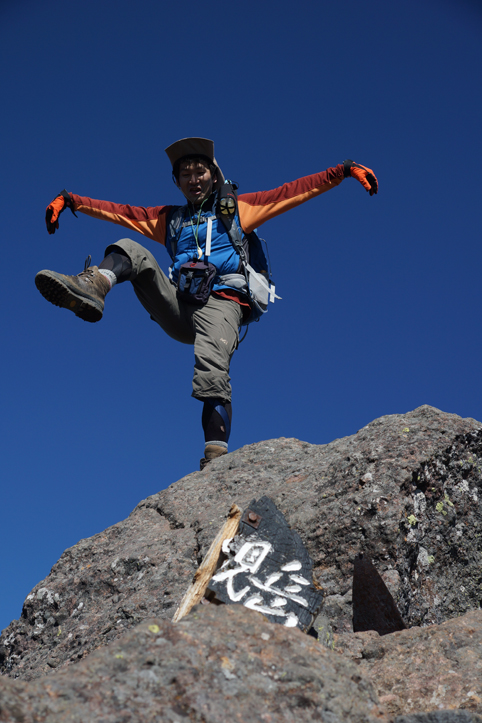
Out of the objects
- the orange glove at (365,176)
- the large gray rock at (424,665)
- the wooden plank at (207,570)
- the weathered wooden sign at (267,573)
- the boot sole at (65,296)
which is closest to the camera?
the large gray rock at (424,665)

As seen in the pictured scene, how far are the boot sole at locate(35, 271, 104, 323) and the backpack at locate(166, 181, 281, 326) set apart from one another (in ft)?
6.42

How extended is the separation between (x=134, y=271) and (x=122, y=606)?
342 centimetres

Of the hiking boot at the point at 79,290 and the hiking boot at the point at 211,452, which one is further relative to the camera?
the hiking boot at the point at 211,452

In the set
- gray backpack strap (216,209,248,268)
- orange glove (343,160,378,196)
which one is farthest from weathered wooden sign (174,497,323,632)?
orange glove (343,160,378,196)

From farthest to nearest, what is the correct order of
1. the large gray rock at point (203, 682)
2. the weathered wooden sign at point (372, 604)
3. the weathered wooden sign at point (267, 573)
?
the weathered wooden sign at point (372, 604) < the weathered wooden sign at point (267, 573) < the large gray rock at point (203, 682)

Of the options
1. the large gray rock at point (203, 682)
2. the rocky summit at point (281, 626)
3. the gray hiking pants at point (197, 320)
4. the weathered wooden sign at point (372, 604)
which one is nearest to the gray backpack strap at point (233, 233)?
the gray hiking pants at point (197, 320)

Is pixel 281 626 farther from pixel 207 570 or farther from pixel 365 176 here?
pixel 365 176

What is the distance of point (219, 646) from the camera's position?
2043 millimetres

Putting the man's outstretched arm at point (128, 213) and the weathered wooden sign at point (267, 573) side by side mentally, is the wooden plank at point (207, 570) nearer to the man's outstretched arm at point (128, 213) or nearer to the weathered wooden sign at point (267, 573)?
the weathered wooden sign at point (267, 573)

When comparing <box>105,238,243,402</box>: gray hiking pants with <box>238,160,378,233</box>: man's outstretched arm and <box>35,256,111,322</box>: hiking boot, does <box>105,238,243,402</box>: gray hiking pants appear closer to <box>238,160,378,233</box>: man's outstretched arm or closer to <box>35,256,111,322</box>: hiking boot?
<box>35,256,111,322</box>: hiking boot

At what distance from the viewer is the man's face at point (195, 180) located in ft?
23.4

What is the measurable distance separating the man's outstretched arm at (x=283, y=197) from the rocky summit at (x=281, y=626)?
9.46ft

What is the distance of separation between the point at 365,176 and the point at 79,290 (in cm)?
363

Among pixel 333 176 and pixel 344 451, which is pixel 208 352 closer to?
pixel 344 451
